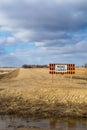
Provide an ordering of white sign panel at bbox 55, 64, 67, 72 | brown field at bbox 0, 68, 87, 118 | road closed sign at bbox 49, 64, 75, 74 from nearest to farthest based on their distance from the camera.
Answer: brown field at bbox 0, 68, 87, 118 → road closed sign at bbox 49, 64, 75, 74 → white sign panel at bbox 55, 64, 67, 72

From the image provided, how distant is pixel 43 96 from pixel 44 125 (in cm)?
721

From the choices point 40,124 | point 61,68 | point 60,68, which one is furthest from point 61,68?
point 40,124

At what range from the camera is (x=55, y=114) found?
19.4 metres

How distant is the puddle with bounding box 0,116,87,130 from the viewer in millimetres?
16203

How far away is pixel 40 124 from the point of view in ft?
56.3

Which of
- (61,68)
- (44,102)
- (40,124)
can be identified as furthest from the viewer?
(61,68)

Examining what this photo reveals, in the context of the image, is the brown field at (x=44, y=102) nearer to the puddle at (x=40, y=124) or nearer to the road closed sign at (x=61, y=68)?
the puddle at (x=40, y=124)

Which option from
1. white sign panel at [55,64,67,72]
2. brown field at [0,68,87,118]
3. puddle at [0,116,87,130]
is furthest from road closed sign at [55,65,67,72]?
puddle at [0,116,87,130]

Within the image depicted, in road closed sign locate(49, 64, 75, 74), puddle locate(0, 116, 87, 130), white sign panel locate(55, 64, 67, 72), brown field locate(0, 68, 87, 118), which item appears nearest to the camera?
puddle locate(0, 116, 87, 130)

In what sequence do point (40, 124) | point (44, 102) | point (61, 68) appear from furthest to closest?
point (61, 68), point (44, 102), point (40, 124)

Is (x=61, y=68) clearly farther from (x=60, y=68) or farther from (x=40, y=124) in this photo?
(x=40, y=124)

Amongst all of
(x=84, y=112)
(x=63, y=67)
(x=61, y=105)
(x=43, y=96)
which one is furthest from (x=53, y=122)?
(x=63, y=67)

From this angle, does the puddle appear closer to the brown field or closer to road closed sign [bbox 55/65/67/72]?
the brown field

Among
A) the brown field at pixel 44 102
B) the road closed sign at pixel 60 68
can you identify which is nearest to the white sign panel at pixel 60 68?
the road closed sign at pixel 60 68
